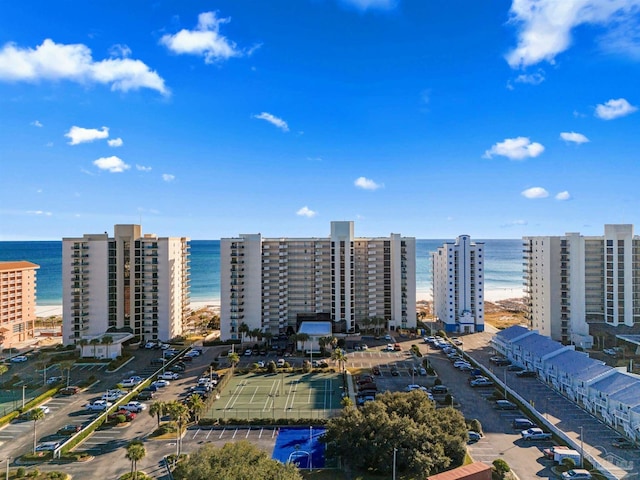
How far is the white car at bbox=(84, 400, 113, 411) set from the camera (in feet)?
134

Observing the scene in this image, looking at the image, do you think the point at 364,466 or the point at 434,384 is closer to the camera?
the point at 364,466

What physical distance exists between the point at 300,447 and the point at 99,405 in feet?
70.1

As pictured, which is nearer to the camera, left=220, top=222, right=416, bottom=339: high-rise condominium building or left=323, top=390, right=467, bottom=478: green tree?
left=323, top=390, right=467, bottom=478: green tree

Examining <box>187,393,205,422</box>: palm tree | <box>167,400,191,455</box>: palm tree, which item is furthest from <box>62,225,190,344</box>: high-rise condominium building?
<box>167,400,191,455</box>: palm tree

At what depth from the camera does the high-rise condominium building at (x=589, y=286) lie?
6356 centimetres

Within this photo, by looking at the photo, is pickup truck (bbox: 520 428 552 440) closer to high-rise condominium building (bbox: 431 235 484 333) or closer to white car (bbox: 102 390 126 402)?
white car (bbox: 102 390 126 402)

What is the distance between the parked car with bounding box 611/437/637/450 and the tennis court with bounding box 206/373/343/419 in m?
22.6

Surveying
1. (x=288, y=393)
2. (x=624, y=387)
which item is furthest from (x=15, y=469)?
(x=624, y=387)

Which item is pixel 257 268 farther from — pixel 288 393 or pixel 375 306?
pixel 288 393

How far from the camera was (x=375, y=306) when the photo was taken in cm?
7550

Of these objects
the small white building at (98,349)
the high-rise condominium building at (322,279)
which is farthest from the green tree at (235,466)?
the high-rise condominium building at (322,279)

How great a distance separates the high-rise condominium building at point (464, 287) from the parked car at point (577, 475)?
1766 inches

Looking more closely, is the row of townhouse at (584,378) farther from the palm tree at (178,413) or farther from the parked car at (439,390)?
the palm tree at (178,413)

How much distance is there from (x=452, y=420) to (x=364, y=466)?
7361 millimetres
